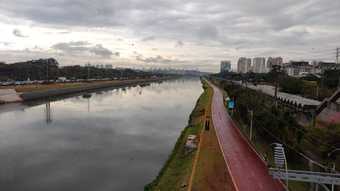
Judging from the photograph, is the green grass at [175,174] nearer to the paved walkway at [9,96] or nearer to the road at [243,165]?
the road at [243,165]

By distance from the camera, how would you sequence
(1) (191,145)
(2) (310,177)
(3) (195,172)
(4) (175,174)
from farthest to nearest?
(1) (191,145)
(4) (175,174)
(3) (195,172)
(2) (310,177)

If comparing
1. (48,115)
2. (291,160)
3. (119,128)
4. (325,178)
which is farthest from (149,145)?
(48,115)

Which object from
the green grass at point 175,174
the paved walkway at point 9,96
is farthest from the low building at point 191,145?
the paved walkway at point 9,96

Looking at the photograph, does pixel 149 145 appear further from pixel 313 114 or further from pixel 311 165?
pixel 313 114

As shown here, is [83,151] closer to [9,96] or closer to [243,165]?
[243,165]

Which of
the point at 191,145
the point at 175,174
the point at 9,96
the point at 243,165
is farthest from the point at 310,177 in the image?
the point at 9,96

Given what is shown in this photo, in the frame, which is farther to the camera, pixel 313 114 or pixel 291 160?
pixel 313 114

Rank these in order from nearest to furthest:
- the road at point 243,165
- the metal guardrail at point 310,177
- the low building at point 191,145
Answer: the metal guardrail at point 310,177 < the road at point 243,165 < the low building at point 191,145

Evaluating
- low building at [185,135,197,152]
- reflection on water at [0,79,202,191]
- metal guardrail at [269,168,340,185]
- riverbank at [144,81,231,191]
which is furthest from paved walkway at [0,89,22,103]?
metal guardrail at [269,168,340,185]
